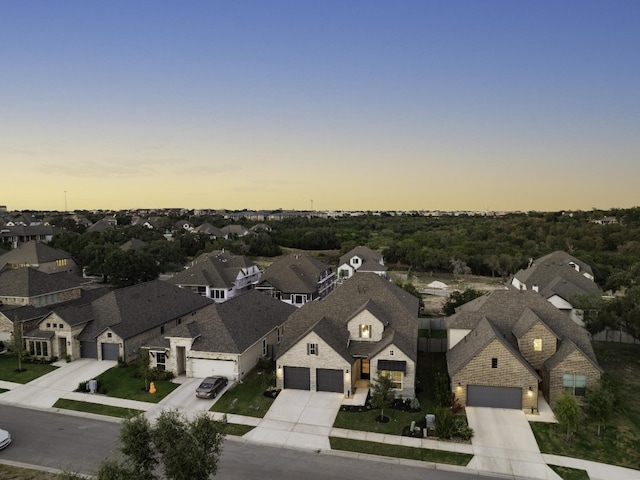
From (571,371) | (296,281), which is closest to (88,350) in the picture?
(296,281)

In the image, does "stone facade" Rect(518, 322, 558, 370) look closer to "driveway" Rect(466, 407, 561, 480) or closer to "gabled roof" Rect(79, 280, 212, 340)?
"driveway" Rect(466, 407, 561, 480)

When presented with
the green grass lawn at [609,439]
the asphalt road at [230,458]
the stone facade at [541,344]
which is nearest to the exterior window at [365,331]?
the stone facade at [541,344]

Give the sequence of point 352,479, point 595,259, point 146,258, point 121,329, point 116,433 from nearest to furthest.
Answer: point 352,479
point 116,433
point 121,329
point 146,258
point 595,259

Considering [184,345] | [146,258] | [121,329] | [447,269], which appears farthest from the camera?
[447,269]

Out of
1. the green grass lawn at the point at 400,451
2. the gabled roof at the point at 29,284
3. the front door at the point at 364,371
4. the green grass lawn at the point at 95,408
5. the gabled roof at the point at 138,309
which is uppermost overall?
the gabled roof at the point at 29,284

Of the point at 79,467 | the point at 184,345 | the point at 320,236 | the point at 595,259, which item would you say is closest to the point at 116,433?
the point at 79,467

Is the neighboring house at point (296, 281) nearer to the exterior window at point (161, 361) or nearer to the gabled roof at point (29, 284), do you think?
the gabled roof at point (29, 284)

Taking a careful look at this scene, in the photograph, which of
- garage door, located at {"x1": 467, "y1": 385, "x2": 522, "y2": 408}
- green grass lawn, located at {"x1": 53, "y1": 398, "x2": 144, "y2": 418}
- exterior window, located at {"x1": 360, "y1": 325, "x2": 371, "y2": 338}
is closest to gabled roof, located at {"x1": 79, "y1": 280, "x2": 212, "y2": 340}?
green grass lawn, located at {"x1": 53, "y1": 398, "x2": 144, "y2": 418}

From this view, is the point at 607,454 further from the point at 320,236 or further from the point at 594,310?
the point at 320,236
